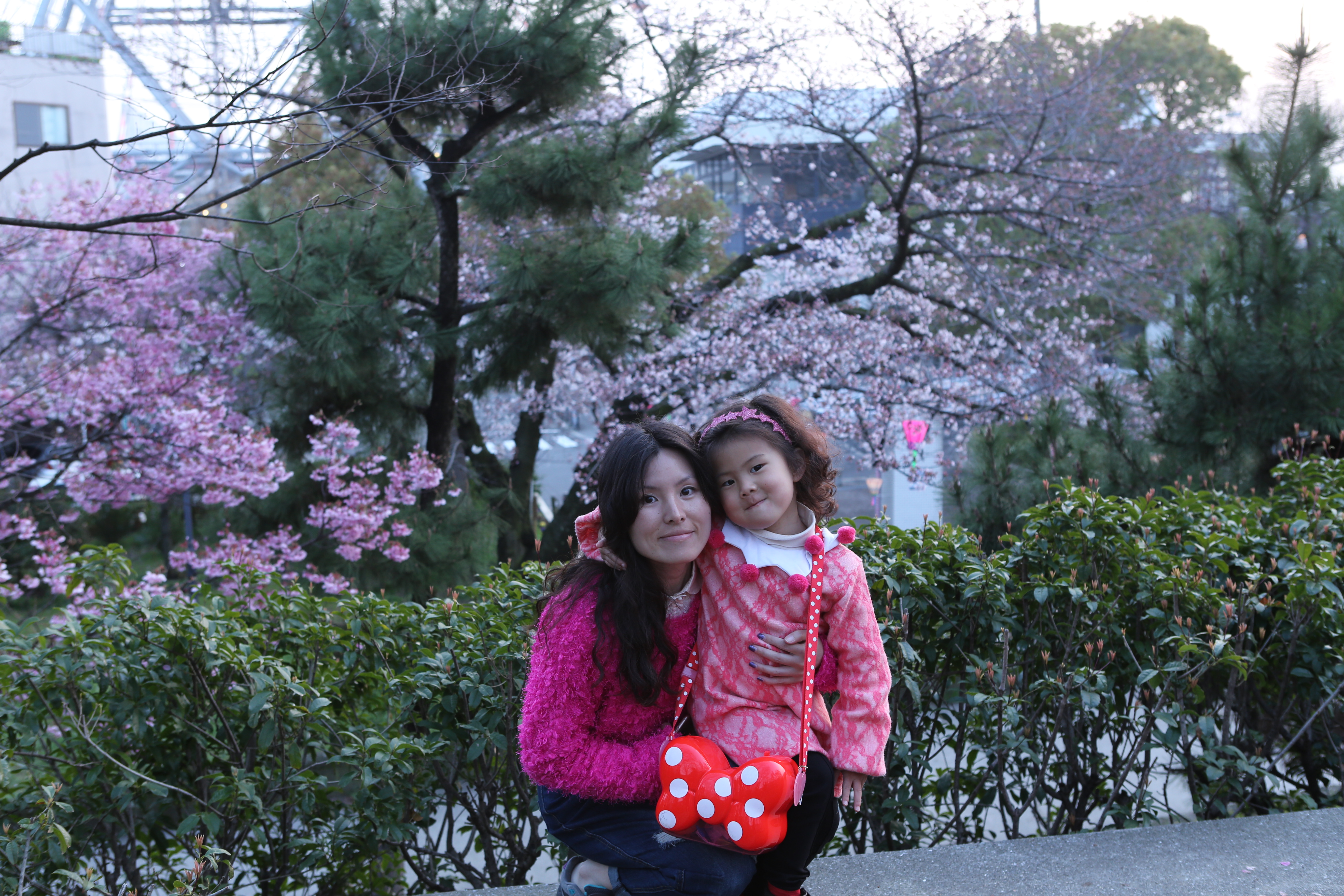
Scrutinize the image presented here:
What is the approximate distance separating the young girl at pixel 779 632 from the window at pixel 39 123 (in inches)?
797

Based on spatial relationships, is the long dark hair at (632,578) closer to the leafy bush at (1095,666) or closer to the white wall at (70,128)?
the leafy bush at (1095,666)

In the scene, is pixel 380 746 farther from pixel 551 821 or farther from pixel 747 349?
pixel 747 349

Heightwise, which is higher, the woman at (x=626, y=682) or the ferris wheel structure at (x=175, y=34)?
the ferris wheel structure at (x=175, y=34)

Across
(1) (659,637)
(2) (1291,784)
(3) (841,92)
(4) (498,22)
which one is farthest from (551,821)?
(3) (841,92)

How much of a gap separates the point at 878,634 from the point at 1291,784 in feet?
5.97

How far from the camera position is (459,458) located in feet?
21.6

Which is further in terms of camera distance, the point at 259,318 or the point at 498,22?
the point at 259,318

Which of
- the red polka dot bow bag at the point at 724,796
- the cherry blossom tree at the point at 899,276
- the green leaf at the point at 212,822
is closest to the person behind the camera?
the red polka dot bow bag at the point at 724,796

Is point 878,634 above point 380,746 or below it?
above

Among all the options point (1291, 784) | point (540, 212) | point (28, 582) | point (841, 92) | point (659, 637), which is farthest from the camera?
point (841, 92)

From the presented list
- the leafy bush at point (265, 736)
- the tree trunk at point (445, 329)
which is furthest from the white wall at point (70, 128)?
the leafy bush at point (265, 736)

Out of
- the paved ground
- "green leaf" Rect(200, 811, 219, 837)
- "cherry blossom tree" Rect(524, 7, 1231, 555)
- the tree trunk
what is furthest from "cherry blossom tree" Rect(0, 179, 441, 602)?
the paved ground

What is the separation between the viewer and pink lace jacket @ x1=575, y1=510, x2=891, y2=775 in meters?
1.54

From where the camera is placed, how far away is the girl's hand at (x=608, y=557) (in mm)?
1596
